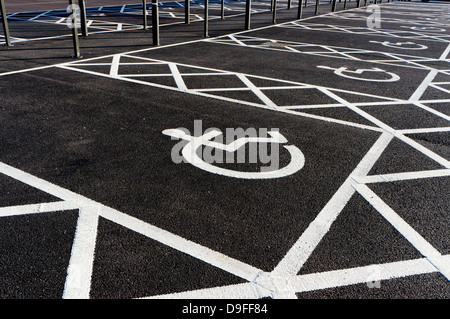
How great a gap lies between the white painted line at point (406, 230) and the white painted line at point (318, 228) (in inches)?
6.3

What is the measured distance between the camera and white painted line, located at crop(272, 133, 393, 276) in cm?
296

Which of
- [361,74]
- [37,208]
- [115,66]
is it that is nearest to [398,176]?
[37,208]

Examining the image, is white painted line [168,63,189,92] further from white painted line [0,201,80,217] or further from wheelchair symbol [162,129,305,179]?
white painted line [0,201,80,217]

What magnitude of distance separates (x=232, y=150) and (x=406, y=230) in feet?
7.00

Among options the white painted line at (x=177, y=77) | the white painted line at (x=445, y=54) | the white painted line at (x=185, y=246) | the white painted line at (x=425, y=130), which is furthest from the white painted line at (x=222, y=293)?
the white painted line at (x=445, y=54)

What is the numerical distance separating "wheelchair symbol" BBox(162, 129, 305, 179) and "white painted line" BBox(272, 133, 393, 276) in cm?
61

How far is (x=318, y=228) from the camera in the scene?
3.41 meters

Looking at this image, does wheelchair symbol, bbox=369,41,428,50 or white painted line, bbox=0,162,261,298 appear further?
wheelchair symbol, bbox=369,41,428,50

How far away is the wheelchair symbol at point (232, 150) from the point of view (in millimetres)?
4285

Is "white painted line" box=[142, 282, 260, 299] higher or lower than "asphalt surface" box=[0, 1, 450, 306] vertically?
lower

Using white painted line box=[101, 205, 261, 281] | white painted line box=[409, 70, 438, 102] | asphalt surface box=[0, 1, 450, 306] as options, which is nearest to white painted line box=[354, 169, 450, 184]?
asphalt surface box=[0, 1, 450, 306]

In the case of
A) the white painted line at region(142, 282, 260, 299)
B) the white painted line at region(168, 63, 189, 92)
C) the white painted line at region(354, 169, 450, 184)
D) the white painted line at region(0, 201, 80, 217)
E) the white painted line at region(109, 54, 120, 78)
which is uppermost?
the white painted line at region(109, 54, 120, 78)

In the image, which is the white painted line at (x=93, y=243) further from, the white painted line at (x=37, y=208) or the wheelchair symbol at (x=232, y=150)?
the wheelchair symbol at (x=232, y=150)

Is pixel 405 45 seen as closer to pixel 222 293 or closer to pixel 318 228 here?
pixel 318 228
